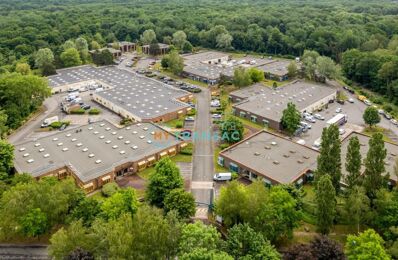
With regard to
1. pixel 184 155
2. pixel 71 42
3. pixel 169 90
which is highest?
pixel 71 42

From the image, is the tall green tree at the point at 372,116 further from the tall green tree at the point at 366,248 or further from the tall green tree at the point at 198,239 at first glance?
the tall green tree at the point at 198,239

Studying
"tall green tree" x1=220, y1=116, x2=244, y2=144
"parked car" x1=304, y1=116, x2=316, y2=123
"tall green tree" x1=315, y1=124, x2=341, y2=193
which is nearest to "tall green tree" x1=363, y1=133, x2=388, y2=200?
"tall green tree" x1=315, y1=124, x2=341, y2=193

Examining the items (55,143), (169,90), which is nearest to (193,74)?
(169,90)

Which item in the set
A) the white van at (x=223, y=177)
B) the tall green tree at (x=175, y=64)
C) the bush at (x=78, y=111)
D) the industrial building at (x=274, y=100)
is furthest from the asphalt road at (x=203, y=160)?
the bush at (x=78, y=111)

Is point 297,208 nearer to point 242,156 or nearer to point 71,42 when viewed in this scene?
point 242,156

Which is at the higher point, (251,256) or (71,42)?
(71,42)

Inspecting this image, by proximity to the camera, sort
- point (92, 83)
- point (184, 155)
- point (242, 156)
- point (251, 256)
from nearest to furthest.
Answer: point (251, 256) < point (242, 156) < point (184, 155) < point (92, 83)

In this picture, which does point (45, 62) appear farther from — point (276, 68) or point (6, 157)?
point (276, 68)
